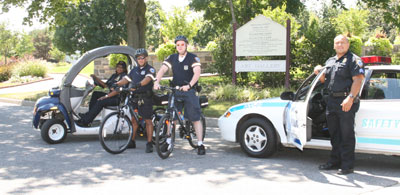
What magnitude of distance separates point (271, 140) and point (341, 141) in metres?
1.08

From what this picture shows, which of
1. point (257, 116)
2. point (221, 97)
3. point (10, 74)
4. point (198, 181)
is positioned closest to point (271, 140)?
point (257, 116)

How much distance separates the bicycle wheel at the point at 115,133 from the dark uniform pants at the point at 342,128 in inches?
125

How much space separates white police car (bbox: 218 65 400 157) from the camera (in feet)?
19.0

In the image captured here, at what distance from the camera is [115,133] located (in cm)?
717

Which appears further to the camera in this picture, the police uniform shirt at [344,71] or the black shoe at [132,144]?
the black shoe at [132,144]

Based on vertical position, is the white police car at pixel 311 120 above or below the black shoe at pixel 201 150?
above

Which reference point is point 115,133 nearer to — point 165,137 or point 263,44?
point 165,137

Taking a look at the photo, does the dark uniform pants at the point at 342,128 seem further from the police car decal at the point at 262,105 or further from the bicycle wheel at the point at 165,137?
the bicycle wheel at the point at 165,137

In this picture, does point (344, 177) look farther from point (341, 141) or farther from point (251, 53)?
point (251, 53)

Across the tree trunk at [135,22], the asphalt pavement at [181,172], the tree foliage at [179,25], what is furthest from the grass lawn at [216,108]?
the tree foliage at [179,25]

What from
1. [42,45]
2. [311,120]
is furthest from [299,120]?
[42,45]

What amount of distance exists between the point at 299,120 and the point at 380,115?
101 centimetres

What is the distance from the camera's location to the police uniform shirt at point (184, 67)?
686 cm

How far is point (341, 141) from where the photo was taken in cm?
587
